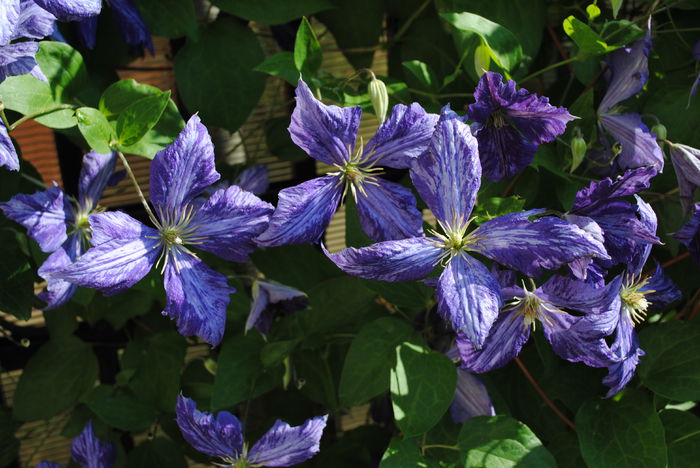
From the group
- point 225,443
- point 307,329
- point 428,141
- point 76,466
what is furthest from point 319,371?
point 428,141

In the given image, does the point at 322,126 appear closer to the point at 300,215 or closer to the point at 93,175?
the point at 300,215

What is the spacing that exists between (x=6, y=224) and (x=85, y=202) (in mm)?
142

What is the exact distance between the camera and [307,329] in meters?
1.10

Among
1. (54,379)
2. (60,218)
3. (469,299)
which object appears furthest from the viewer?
(54,379)

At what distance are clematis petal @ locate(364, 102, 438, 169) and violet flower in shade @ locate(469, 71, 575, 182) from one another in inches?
1.8

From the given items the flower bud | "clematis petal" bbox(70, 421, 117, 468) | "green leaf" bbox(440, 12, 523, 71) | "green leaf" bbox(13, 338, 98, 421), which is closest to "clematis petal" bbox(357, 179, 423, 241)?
the flower bud

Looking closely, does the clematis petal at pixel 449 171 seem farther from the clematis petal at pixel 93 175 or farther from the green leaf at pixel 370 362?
the clematis petal at pixel 93 175

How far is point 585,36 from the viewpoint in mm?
908

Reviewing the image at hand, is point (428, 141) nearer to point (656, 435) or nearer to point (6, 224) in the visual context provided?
point (656, 435)

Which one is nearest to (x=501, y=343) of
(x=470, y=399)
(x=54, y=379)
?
(x=470, y=399)

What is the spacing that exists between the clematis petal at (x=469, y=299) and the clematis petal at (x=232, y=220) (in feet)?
0.63

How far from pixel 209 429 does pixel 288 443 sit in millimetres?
92

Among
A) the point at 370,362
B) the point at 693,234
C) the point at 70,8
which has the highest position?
the point at 70,8

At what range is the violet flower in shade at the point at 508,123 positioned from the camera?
78 cm
